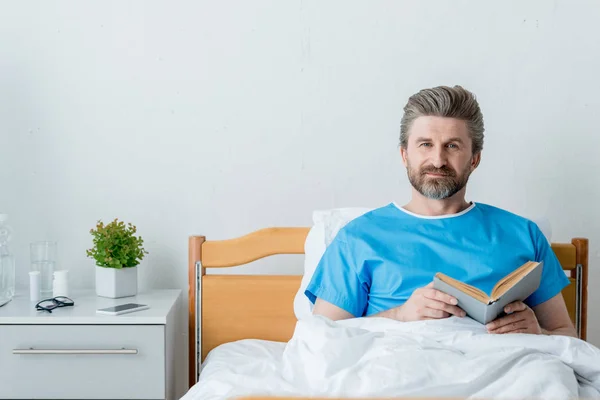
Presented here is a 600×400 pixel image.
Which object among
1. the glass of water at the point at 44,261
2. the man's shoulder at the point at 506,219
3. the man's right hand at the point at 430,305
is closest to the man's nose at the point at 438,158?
the man's shoulder at the point at 506,219

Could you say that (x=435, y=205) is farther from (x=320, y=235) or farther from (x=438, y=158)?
(x=320, y=235)

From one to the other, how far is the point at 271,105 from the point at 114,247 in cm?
65

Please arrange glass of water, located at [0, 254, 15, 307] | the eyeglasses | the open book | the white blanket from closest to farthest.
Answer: the white blanket → the open book → the eyeglasses → glass of water, located at [0, 254, 15, 307]

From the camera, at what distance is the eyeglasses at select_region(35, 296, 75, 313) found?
70.9 inches

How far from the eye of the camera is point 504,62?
2.10 m

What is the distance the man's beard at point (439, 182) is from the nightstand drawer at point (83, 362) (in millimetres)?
772

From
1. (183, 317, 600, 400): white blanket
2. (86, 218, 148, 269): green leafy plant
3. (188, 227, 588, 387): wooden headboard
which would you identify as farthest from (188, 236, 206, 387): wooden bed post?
(183, 317, 600, 400): white blanket

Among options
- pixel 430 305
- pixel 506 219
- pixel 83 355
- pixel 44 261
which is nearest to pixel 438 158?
pixel 506 219

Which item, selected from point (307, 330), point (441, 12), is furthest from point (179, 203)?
point (441, 12)

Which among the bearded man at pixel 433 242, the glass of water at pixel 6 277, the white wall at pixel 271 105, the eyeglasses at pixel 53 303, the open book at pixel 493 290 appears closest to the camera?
Result: the open book at pixel 493 290

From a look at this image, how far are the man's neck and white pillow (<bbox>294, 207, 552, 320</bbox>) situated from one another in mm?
162

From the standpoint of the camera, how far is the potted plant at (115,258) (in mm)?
1921

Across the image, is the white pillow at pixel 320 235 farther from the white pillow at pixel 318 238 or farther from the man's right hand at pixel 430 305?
the man's right hand at pixel 430 305

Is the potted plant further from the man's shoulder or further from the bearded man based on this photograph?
the man's shoulder
